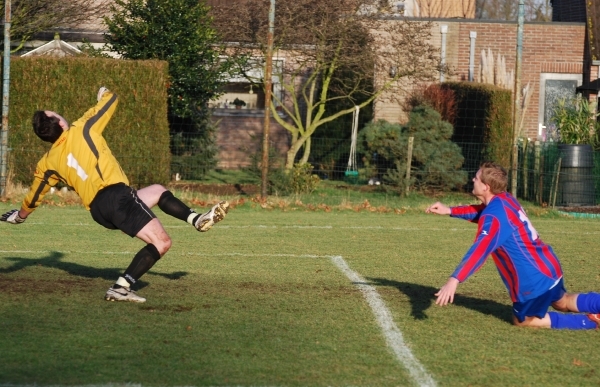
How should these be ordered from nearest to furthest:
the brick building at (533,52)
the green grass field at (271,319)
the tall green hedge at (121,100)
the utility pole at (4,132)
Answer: the green grass field at (271,319) < the utility pole at (4,132) < the tall green hedge at (121,100) < the brick building at (533,52)

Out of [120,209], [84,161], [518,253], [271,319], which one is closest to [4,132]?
[84,161]

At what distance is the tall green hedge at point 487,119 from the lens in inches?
784

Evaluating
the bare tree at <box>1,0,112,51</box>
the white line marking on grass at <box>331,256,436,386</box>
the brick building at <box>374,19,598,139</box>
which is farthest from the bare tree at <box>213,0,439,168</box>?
the white line marking on grass at <box>331,256,436,386</box>

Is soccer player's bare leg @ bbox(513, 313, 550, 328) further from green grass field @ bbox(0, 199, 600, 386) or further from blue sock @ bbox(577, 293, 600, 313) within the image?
blue sock @ bbox(577, 293, 600, 313)

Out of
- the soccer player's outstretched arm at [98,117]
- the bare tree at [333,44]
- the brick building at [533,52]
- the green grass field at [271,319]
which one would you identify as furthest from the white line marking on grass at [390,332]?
the brick building at [533,52]

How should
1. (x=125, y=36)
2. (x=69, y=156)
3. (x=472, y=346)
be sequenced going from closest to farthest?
(x=472, y=346) < (x=69, y=156) < (x=125, y=36)

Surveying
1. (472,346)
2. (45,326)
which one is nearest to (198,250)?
(45,326)

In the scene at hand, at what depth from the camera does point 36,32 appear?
22688 mm

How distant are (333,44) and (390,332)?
15.3 meters

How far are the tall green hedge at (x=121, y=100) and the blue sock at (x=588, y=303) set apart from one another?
12261 mm

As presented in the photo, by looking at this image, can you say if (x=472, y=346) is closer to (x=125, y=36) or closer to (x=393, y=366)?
(x=393, y=366)

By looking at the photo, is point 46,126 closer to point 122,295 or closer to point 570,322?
point 122,295

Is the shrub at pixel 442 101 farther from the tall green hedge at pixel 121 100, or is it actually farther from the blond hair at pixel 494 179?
the blond hair at pixel 494 179

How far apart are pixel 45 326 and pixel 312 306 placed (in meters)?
2.26
